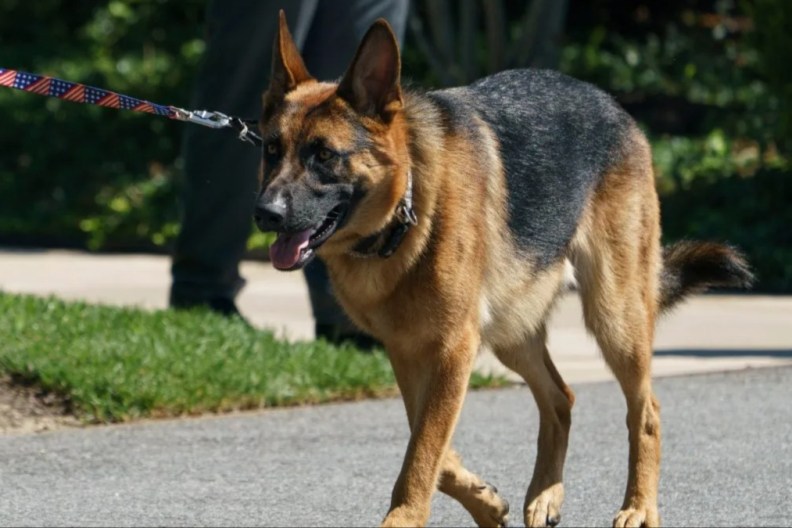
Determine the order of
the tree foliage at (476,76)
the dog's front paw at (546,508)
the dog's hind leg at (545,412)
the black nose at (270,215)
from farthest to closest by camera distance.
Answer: the tree foliage at (476,76)
the dog's hind leg at (545,412)
the dog's front paw at (546,508)
the black nose at (270,215)

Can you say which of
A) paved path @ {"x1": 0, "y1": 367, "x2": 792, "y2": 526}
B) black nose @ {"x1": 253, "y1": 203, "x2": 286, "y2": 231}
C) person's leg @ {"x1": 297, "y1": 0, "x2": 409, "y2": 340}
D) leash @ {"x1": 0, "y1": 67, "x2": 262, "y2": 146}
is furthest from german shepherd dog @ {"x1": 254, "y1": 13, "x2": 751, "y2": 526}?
person's leg @ {"x1": 297, "y1": 0, "x2": 409, "y2": 340}

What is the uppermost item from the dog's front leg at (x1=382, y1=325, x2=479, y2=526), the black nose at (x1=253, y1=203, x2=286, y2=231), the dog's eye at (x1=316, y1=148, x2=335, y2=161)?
the dog's eye at (x1=316, y1=148, x2=335, y2=161)

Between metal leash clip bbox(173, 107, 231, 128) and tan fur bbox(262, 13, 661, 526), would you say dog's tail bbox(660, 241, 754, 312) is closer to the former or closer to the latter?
tan fur bbox(262, 13, 661, 526)

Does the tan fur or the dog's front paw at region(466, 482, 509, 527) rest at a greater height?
the tan fur

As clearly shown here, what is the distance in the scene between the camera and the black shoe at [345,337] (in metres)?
7.09

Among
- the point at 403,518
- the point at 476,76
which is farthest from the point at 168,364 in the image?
the point at 476,76

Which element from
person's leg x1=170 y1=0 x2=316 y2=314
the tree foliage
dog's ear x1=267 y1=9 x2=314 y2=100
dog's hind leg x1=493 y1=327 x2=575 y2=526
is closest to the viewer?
dog's ear x1=267 y1=9 x2=314 y2=100

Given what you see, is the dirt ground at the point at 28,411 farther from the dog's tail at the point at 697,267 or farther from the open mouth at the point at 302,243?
the dog's tail at the point at 697,267

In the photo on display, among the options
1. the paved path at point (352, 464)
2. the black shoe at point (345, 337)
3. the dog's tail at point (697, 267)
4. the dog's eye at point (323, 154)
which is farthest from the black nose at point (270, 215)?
the black shoe at point (345, 337)

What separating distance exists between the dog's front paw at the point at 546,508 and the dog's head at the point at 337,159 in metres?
1.12

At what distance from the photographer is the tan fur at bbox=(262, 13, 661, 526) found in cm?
420

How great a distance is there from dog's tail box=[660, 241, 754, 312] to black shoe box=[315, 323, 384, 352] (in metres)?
1.91

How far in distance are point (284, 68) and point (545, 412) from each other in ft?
5.04

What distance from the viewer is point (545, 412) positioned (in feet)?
17.1
